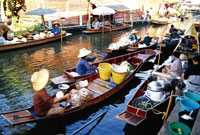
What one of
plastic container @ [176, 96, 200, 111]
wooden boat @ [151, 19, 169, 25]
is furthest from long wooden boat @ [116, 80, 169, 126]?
wooden boat @ [151, 19, 169, 25]

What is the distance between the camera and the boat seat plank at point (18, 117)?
392 inches

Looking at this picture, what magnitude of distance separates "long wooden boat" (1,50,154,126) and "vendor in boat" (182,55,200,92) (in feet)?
7.63

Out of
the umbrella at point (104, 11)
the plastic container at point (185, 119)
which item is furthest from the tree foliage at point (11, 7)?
the plastic container at point (185, 119)

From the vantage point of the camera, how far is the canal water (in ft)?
35.8

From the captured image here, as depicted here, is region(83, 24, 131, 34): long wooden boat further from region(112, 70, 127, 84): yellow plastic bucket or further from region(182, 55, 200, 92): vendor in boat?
region(112, 70, 127, 84): yellow plastic bucket

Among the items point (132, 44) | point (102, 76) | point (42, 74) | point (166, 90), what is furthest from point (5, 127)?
point (132, 44)

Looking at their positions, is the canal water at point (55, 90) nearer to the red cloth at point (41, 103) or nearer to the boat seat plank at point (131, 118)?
the red cloth at point (41, 103)

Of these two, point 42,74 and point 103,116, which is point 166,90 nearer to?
point 103,116

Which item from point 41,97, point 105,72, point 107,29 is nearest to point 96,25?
point 107,29

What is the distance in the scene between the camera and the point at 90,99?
11859mm

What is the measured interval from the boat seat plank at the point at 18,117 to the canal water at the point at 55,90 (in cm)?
61

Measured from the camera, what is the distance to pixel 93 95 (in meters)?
12.4

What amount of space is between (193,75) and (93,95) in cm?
438

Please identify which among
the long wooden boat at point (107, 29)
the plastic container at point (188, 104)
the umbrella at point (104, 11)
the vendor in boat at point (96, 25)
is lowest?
the plastic container at point (188, 104)
